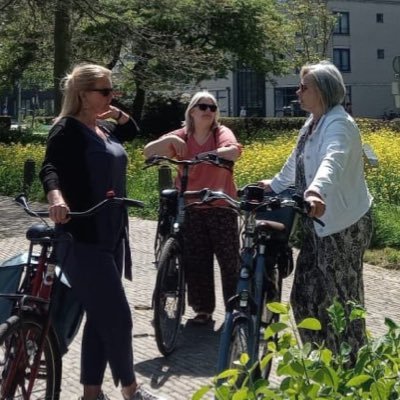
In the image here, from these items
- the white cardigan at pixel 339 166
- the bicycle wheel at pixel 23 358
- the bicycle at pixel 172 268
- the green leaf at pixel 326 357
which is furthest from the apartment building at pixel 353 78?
the green leaf at pixel 326 357

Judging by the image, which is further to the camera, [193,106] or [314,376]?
[193,106]

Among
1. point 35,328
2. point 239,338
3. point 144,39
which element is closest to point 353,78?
point 144,39

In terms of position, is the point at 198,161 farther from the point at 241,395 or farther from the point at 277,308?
the point at 241,395

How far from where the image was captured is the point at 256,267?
13.8 ft

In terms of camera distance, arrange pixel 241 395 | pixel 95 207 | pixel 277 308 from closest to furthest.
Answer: pixel 241 395
pixel 277 308
pixel 95 207

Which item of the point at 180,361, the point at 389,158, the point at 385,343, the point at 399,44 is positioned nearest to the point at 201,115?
the point at 180,361

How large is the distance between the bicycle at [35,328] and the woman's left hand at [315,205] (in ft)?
3.03

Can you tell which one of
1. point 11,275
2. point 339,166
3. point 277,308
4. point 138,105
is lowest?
point 11,275

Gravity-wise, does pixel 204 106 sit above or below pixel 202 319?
above

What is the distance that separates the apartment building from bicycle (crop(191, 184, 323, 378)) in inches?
2665

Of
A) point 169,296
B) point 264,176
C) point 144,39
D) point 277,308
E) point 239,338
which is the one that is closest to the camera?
point 277,308

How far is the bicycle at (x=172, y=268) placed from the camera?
554 cm

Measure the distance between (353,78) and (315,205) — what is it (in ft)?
240

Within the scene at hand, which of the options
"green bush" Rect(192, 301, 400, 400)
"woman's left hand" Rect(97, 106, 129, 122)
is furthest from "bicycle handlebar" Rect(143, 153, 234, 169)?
"green bush" Rect(192, 301, 400, 400)
